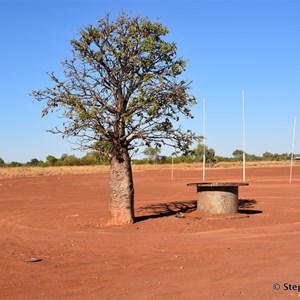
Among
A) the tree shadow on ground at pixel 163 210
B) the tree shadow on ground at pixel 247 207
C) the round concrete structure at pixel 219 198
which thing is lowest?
the tree shadow on ground at pixel 163 210

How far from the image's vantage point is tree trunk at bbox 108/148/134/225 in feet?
43.2

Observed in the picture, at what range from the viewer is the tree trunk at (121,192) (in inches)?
519

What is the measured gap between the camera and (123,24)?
1334 cm

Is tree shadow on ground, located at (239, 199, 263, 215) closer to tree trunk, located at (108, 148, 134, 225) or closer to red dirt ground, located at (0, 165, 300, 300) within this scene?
red dirt ground, located at (0, 165, 300, 300)

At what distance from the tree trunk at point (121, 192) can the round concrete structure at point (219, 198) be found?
90.7 inches

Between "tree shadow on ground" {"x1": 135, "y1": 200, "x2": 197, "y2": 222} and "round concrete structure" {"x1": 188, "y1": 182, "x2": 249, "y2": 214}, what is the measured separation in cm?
162

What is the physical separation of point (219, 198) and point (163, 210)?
337 centimetres

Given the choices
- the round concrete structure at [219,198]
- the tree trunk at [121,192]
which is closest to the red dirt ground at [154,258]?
the tree trunk at [121,192]

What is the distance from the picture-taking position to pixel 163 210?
55.0ft

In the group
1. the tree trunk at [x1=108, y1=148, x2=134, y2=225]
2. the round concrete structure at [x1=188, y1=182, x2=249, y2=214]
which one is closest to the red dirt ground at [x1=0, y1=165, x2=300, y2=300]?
the tree trunk at [x1=108, y1=148, x2=134, y2=225]

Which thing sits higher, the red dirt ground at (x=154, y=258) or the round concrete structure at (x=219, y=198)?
the round concrete structure at (x=219, y=198)

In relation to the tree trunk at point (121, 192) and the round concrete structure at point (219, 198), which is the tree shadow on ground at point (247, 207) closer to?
the round concrete structure at point (219, 198)

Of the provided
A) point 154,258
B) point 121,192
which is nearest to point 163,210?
point 121,192

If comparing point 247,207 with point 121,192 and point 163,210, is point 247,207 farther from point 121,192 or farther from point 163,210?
point 121,192
